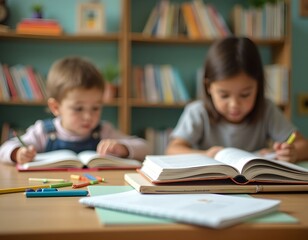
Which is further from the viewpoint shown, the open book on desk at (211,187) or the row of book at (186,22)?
the row of book at (186,22)

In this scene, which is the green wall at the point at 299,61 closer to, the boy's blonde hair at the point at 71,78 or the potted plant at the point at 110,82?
the potted plant at the point at 110,82

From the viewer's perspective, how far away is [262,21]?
10.2 ft

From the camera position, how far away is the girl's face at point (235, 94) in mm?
1787

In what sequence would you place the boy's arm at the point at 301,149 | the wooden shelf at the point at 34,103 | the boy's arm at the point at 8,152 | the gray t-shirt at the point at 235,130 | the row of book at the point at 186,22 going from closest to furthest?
the boy's arm at the point at 8,152, the boy's arm at the point at 301,149, the gray t-shirt at the point at 235,130, the wooden shelf at the point at 34,103, the row of book at the point at 186,22

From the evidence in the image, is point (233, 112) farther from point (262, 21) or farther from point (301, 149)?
point (262, 21)

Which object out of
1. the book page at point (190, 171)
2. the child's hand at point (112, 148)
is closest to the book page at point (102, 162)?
the child's hand at point (112, 148)

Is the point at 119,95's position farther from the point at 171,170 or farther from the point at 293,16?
the point at 171,170

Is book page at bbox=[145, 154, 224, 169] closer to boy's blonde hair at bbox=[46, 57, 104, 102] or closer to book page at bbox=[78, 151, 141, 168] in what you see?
book page at bbox=[78, 151, 141, 168]

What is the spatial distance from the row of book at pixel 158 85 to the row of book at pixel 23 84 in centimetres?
61

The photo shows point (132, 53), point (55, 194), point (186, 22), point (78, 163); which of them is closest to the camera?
point (55, 194)

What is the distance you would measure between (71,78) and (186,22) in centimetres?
142

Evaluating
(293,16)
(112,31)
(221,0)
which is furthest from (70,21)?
(293,16)

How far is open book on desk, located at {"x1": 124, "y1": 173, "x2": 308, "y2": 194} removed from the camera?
89 centimetres

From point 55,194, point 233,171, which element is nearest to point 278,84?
point 233,171
